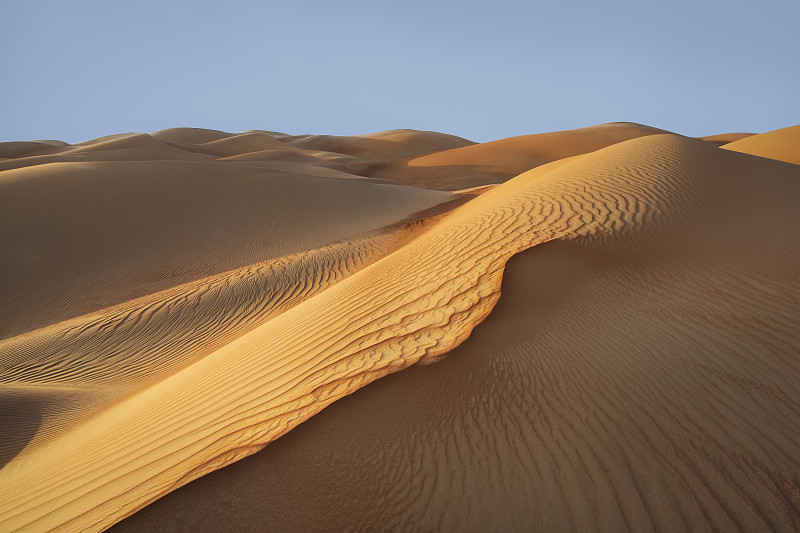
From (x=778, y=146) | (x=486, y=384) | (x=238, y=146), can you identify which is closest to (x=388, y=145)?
(x=238, y=146)

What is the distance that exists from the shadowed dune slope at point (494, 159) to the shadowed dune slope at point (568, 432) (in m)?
22.4

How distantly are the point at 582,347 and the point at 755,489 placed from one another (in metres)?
1.19

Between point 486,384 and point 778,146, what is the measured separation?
19.4 metres

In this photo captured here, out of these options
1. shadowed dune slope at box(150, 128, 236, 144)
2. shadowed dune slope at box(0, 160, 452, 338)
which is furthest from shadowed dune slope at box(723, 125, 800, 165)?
shadowed dune slope at box(150, 128, 236, 144)

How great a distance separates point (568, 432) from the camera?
2436 millimetres

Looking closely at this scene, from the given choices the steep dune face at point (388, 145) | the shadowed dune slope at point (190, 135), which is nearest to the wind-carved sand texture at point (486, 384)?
the steep dune face at point (388, 145)

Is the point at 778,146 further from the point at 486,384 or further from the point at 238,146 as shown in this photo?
the point at 238,146

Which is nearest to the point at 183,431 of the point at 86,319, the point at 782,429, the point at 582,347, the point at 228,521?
the point at 228,521

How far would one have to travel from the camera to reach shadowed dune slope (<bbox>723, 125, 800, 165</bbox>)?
14852 mm

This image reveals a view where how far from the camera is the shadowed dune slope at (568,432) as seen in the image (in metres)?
2.08

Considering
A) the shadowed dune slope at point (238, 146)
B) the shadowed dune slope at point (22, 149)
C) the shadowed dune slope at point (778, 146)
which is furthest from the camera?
the shadowed dune slope at point (238, 146)

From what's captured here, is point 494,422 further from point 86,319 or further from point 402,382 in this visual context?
point 86,319

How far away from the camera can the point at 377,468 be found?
2.31 m

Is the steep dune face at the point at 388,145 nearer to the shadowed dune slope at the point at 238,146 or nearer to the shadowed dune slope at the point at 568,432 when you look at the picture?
the shadowed dune slope at the point at 238,146
